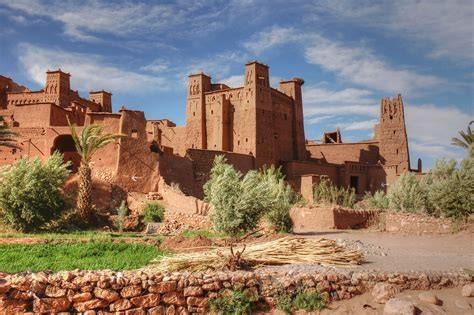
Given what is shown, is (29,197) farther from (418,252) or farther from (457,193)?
(457,193)

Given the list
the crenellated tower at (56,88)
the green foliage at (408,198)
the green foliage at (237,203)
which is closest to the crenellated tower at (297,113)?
the green foliage at (408,198)

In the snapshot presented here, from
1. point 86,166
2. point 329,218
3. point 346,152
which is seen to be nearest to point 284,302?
point 329,218

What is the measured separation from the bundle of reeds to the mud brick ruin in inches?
730

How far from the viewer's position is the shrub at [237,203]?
603 inches

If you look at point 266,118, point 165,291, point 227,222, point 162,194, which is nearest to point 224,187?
point 227,222

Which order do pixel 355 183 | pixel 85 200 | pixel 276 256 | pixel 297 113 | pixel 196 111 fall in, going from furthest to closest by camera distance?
pixel 297 113
pixel 355 183
pixel 196 111
pixel 85 200
pixel 276 256

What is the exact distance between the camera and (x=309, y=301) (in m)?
7.55

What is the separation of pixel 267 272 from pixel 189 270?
140cm

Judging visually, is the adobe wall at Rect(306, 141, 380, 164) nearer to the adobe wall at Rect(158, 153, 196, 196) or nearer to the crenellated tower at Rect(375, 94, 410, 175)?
the crenellated tower at Rect(375, 94, 410, 175)

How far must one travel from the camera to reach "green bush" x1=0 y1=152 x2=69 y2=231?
18016mm

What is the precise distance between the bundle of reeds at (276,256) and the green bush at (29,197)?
10542mm

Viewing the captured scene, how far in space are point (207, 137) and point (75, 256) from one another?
2858cm

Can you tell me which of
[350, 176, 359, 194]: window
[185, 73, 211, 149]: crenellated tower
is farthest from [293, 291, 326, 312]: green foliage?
[350, 176, 359, 194]: window

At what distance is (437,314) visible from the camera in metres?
7.29
